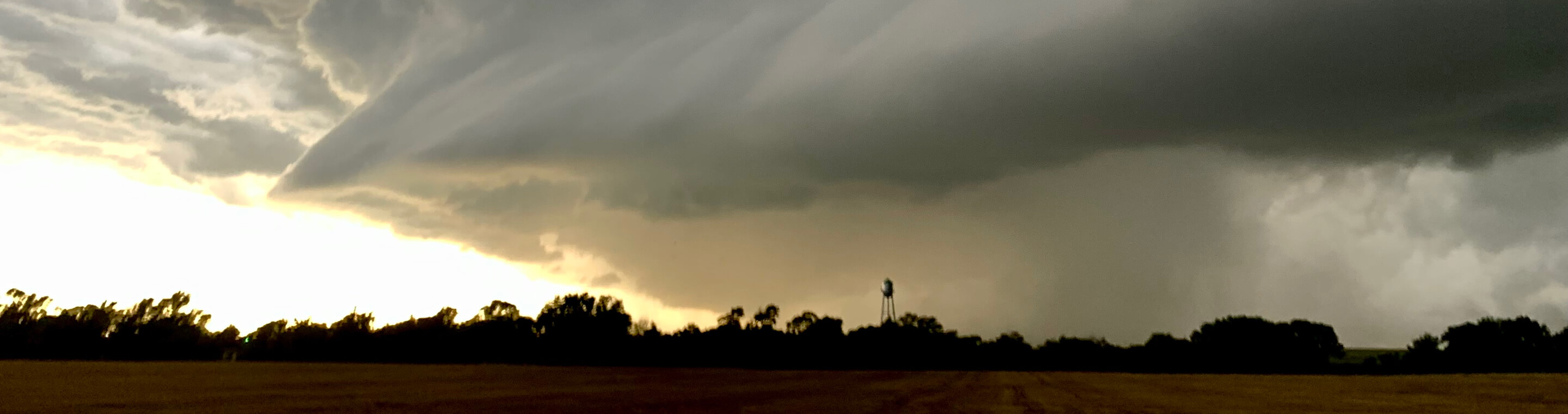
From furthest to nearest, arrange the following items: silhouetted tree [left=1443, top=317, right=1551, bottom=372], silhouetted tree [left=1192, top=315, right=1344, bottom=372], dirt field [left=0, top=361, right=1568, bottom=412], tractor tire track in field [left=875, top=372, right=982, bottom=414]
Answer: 1. silhouetted tree [left=1192, top=315, right=1344, bottom=372]
2. silhouetted tree [left=1443, top=317, right=1551, bottom=372]
3. tractor tire track in field [left=875, top=372, right=982, bottom=414]
4. dirt field [left=0, top=361, right=1568, bottom=412]

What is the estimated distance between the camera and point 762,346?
354ft

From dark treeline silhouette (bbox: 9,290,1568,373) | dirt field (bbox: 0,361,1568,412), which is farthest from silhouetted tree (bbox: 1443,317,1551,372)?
dirt field (bbox: 0,361,1568,412)

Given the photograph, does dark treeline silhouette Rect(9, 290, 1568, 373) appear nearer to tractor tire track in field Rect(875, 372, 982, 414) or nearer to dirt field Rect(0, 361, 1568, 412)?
dirt field Rect(0, 361, 1568, 412)

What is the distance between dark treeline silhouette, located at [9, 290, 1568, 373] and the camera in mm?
97938

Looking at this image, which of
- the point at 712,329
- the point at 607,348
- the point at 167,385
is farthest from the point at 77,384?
the point at 712,329

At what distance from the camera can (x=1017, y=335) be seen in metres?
126

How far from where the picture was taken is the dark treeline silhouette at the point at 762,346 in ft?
321

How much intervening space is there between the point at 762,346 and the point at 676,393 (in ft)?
227

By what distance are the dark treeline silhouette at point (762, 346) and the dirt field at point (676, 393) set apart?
33.1 m

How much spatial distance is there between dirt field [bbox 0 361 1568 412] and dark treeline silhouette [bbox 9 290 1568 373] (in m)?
33.1

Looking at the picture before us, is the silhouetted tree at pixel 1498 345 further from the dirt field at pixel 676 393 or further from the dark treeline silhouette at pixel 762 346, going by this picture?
the dirt field at pixel 676 393

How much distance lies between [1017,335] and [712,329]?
49.2 metres

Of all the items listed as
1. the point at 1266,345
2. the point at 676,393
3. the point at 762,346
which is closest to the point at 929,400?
the point at 676,393

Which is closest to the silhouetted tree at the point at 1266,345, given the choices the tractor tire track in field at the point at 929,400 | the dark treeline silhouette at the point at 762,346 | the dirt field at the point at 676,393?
the dark treeline silhouette at the point at 762,346
